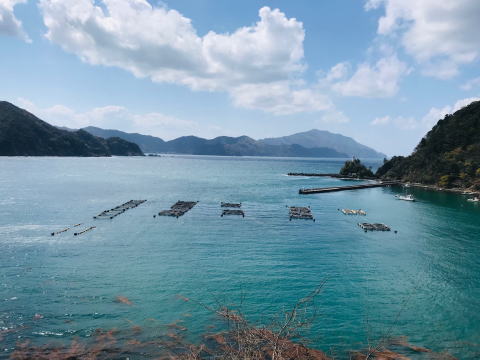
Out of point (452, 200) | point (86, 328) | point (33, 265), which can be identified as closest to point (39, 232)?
point (33, 265)

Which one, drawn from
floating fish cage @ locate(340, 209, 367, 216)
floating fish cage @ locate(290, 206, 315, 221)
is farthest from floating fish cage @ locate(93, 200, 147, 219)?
floating fish cage @ locate(340, 209, 367, 216)

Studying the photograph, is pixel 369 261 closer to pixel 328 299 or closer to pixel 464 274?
pixel 464 274

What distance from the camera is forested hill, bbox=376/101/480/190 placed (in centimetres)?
13275

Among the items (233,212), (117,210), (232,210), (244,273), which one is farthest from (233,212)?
(244,273)

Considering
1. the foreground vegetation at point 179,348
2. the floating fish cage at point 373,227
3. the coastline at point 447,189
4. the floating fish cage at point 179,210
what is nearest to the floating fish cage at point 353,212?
the floating fish cage at point 373,227

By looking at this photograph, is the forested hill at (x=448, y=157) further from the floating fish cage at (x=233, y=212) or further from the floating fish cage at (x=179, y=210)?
the floating fish cage at (x=179, y=210)

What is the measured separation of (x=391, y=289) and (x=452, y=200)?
87.8 m

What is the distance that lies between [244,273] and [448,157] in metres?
139

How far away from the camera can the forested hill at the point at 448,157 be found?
133 metres

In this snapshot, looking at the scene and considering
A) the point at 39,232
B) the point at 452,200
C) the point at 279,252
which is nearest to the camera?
the point at 279,252

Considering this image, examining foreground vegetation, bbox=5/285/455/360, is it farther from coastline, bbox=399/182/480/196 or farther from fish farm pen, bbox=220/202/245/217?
coastline, bbox=399/182/480/196

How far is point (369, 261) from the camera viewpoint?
4731cm

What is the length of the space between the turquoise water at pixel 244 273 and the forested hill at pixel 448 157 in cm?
6357

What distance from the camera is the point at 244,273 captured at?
40938 mm
